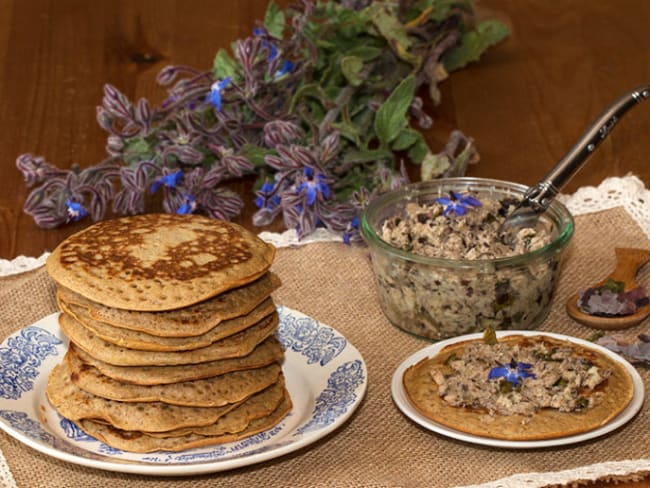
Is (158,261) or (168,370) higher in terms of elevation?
(158,261)

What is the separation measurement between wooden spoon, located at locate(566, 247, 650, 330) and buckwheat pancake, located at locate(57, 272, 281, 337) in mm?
707

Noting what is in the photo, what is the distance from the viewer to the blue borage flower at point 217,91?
2621 millimetres

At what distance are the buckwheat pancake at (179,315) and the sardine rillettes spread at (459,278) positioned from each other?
405 millimetres

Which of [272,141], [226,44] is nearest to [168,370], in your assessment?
[272,141]

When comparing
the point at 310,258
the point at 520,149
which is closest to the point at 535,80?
the point at 520,149

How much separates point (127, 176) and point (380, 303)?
2.19ft

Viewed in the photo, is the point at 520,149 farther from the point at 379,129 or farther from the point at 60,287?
the point at 60,287

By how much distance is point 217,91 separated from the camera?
2633mm

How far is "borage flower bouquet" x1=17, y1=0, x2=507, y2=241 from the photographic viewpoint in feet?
8.26

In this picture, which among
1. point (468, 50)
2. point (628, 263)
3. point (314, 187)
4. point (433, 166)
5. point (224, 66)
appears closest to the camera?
point (628, 263)

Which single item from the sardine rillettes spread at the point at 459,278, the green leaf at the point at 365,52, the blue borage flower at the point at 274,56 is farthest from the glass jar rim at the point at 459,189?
the green leaf at the point at 365,52

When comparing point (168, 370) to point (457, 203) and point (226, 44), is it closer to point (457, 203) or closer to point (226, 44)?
point (457, 203)

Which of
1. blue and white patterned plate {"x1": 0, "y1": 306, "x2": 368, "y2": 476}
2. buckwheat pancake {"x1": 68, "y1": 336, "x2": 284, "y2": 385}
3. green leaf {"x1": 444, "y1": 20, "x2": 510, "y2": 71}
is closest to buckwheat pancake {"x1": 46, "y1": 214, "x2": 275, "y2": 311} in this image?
buckwheat pancake {"x1": 68, "y1": 336, "x2": 284, "y2": 385}

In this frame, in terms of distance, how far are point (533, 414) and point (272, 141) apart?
1.05 meters
